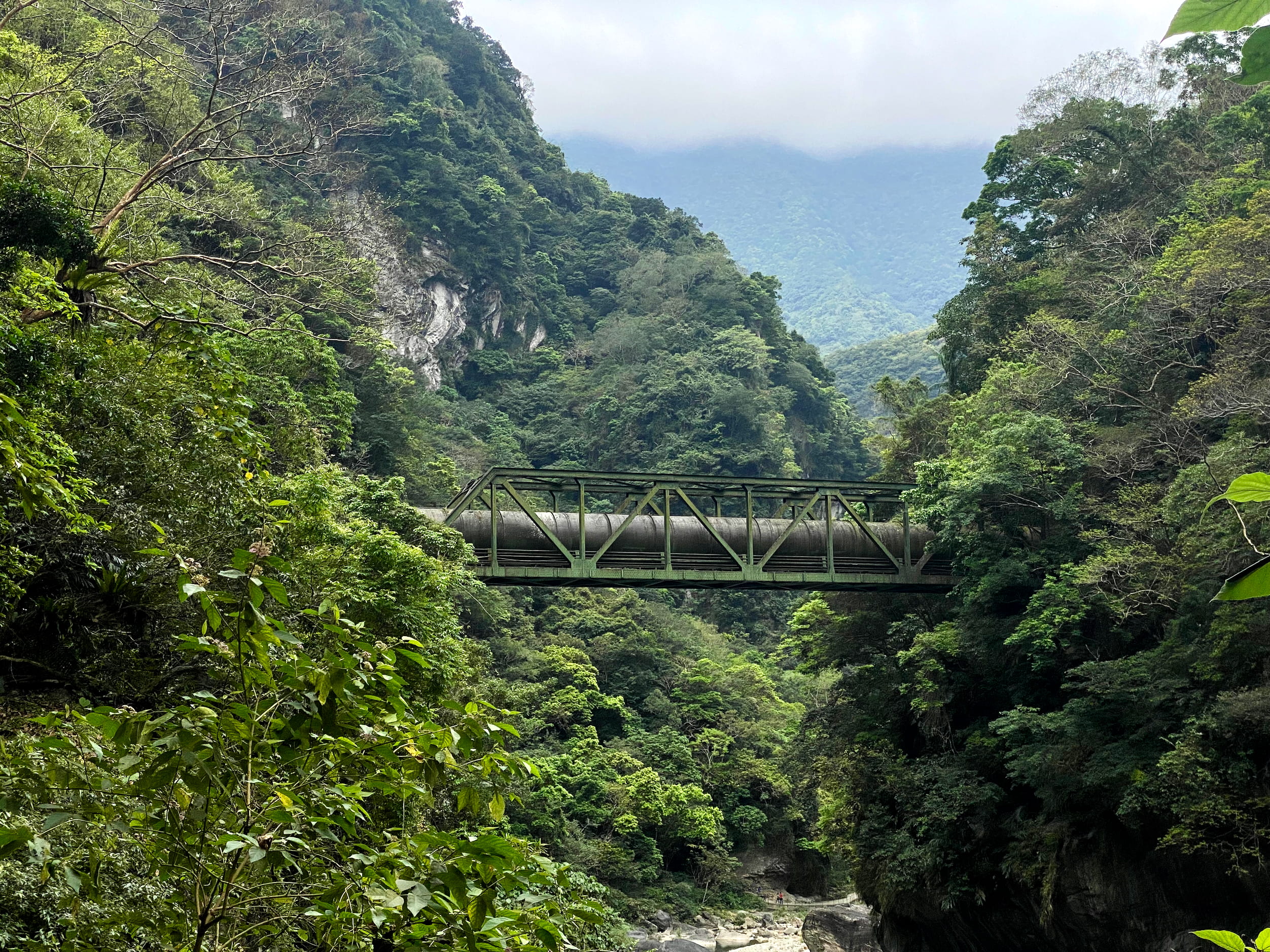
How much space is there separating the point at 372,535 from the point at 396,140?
41570mm

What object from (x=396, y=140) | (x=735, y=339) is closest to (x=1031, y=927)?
(x=735, y=339)

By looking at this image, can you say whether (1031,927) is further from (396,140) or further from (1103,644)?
(396,140)

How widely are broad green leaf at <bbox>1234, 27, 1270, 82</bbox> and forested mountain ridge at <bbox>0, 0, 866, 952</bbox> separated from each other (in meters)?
1.97

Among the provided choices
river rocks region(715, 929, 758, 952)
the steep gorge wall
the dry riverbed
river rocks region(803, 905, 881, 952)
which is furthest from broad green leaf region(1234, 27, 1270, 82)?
the steep gorge wall

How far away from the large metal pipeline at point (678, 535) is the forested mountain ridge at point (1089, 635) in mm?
1441

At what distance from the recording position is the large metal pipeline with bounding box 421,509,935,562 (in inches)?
708

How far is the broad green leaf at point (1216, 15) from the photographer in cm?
84

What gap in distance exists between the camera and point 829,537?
17922 millimetres

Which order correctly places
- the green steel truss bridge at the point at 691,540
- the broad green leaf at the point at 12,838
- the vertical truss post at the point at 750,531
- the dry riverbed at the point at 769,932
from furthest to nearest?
1. the dry riverbed at the point at 769,932
2. the vertical truss post at the point at 750,531
3. the green steel truss bridge at the point at 691,540
4. the broad green leaf at the point at 12,838

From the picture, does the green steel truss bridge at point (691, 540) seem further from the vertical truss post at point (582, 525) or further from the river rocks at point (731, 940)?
the river rocks at point (731, 940)

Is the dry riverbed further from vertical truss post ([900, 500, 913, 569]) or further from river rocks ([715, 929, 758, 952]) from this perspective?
vertical truss post ([900, 500, 913, 569])

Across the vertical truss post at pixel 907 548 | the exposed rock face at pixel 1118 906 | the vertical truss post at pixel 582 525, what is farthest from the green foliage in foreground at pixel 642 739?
the exposed rock face at pixel 1118 906

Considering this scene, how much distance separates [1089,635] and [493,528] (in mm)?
9258

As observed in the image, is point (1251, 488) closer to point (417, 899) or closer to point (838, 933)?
point (417, 899)
